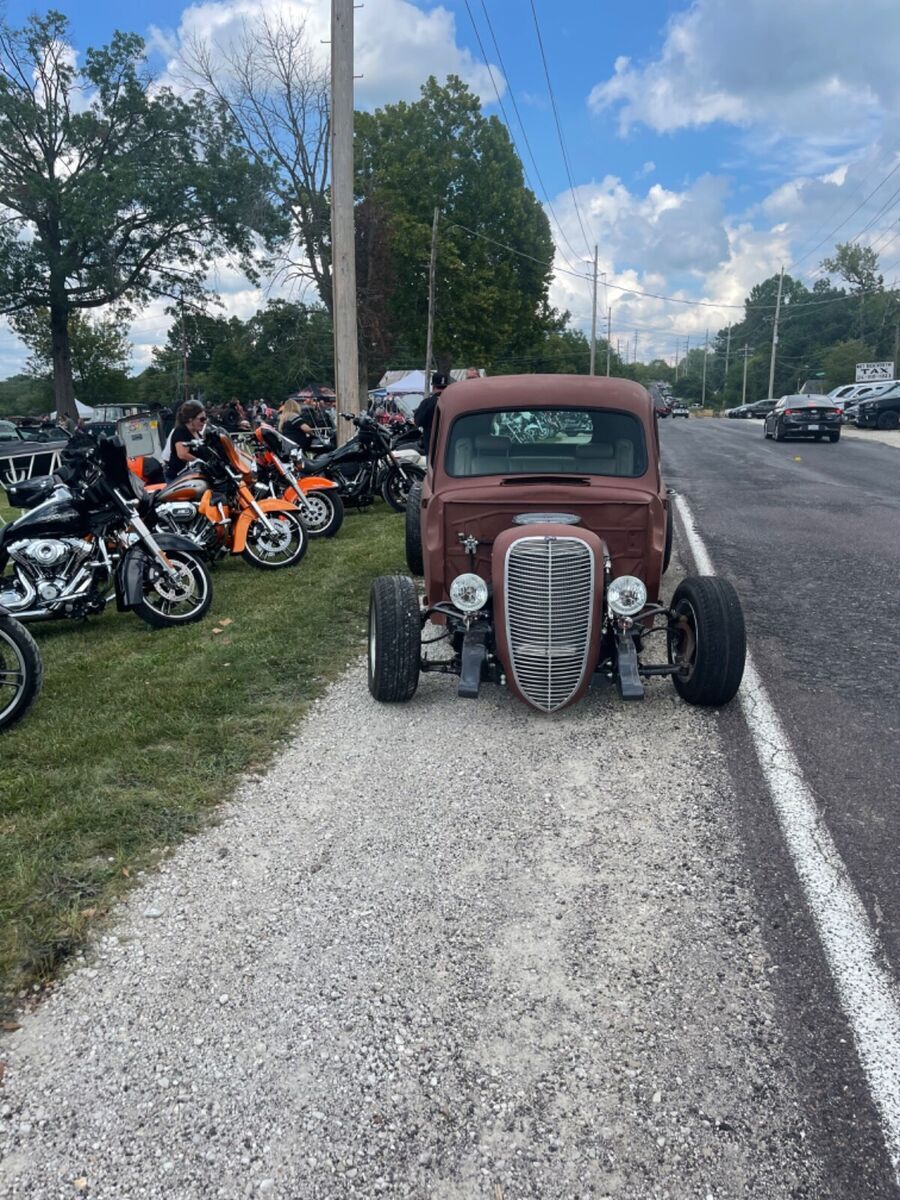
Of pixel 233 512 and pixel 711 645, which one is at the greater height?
pixel 233 512

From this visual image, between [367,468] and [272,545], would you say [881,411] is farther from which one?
[272,545]

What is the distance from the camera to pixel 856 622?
690 cm

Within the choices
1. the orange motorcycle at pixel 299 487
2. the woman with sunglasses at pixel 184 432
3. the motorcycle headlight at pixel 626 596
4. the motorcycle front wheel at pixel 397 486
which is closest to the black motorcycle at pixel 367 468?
the motorcycle front wheel at pixel 397 486

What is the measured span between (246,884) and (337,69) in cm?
1417

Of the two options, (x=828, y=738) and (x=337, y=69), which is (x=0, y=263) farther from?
(x=828, y=738)

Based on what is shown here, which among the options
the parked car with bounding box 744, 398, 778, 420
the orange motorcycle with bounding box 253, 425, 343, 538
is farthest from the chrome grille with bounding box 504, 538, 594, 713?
the parked car with bounding box 744, 398, 778, 420

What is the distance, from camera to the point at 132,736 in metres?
4.81

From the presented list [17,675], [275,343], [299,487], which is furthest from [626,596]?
[275,343]

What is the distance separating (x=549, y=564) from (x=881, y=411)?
34.2m

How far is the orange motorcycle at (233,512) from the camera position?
9102mm

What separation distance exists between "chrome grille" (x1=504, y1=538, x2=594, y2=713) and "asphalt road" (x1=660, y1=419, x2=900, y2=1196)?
3.20 ft

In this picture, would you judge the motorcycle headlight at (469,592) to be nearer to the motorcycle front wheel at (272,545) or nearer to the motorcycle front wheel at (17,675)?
the motorcycle front wheel at (17,675)

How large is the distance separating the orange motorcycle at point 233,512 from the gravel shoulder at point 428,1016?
5.40m

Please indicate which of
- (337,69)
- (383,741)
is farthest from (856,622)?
(337,69)
